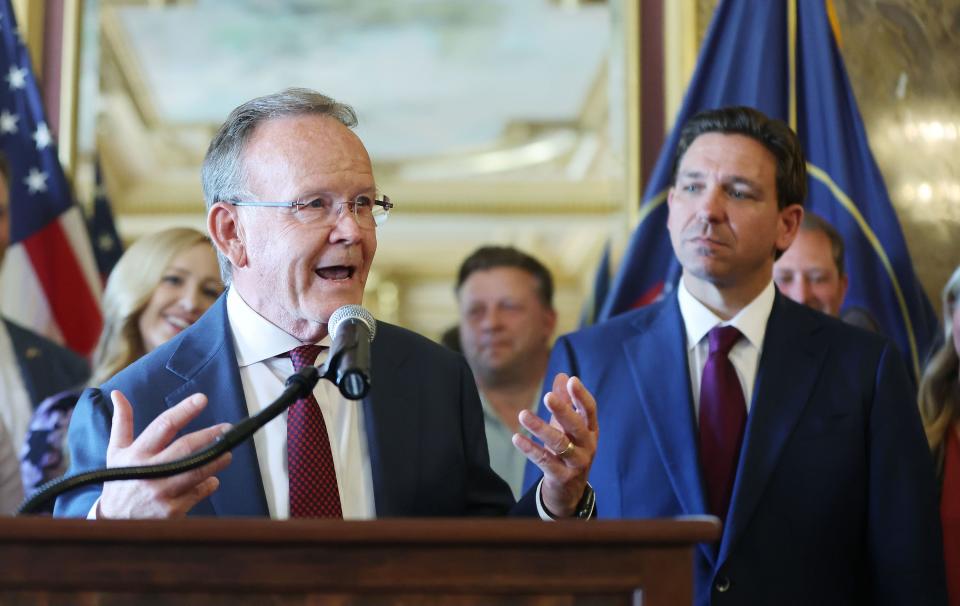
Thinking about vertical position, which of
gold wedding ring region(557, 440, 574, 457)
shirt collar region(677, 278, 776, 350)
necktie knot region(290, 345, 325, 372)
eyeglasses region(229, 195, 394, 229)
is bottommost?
gold wedding ring region(557, 440, 574, 457)

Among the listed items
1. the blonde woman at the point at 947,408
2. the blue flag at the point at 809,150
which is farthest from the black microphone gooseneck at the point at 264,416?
the blue flag at the point at 809,150

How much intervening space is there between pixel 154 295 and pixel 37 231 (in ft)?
3.42

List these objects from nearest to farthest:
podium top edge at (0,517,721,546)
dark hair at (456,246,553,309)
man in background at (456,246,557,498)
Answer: podium top edge at (0,517,721,546) < man in background at (456,246,557,498) < dark hair at (456,246,553,309)

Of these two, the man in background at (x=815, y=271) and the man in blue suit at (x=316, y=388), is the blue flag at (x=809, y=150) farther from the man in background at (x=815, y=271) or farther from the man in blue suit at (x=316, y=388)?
the man in blue suit at (x=316, y=388)

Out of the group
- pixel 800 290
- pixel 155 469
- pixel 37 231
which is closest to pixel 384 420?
pixel 155 469

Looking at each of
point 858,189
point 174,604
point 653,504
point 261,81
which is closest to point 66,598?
point 174,604

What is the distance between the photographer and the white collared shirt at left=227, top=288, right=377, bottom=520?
2.09 metres

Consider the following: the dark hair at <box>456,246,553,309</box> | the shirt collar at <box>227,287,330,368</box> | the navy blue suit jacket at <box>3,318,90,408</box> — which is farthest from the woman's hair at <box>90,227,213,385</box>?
the shirt collar at <box>227,287,330,368</box>

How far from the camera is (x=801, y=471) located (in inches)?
101

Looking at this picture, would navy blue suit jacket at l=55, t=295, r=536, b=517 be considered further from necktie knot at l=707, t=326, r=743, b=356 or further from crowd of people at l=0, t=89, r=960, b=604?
necktie knot at l=707, t=326, r=743, b=356

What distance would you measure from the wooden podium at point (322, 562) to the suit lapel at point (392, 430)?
0.66m

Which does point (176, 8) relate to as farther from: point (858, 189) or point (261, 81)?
point (858, 189)

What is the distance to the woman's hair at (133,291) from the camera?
142 inches

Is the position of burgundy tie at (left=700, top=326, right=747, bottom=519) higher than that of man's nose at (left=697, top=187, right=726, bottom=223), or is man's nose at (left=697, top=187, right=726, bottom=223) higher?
man's nose at (left=697, top=187, right=726, bottom=223)
